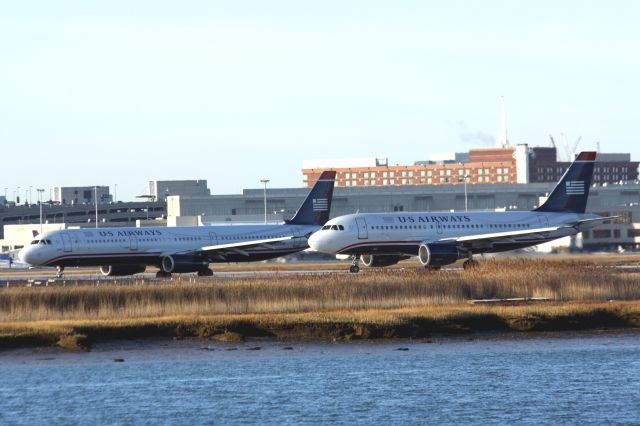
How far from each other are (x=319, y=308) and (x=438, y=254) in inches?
1140

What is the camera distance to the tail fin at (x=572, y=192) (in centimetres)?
10431

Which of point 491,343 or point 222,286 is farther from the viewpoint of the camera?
point 222,286

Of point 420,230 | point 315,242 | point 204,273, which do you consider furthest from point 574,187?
point 204,273

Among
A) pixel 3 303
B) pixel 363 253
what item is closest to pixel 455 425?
pixel 3 303

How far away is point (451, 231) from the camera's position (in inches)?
3915

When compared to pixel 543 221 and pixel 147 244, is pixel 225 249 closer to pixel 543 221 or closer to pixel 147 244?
pixel 147 244

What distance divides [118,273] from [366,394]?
186ft

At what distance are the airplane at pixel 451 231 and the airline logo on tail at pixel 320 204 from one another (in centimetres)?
940

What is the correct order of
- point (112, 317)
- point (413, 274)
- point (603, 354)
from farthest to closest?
point (413, 274)
point (112, 317)
point (603, 354)

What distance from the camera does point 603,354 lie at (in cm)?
5425

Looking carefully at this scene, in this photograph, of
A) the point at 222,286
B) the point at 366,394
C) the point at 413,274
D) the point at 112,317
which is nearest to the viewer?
the point at 366,394

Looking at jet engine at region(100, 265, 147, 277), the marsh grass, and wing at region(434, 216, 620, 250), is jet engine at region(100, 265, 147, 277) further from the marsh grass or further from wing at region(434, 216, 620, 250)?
the marsh grass

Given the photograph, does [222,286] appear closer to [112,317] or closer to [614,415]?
[112,317]

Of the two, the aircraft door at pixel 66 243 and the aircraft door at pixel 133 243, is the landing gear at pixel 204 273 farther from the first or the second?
the aircraft door at pixel 66 243
